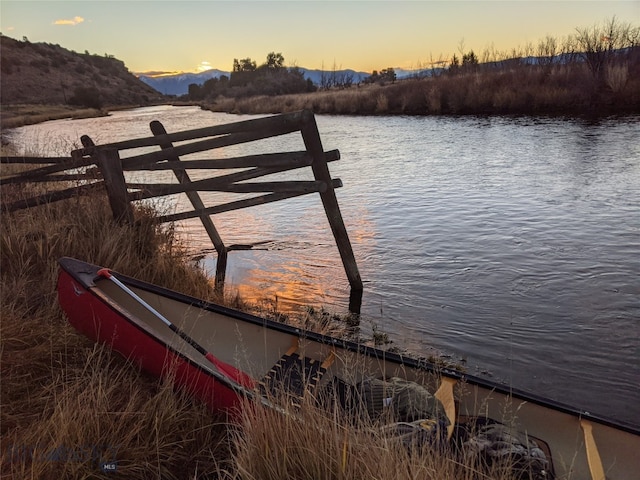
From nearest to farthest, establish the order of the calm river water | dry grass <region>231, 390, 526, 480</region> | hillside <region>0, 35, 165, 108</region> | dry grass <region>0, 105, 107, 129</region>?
dry grass <region>231, 390, 526, 480</region> < the calm river water < dry grass <region>0, 105, 107, 129</region> < hillside <region>0, 35, 165, 108</region>

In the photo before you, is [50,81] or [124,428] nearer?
[124,428]

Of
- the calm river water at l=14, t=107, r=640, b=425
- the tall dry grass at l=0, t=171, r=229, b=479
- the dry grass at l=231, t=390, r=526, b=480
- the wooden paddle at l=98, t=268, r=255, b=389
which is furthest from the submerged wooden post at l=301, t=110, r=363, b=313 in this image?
the dry grass at l=231, t=390, r=526, b=480

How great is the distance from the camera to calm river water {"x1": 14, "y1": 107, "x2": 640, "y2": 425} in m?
4.77

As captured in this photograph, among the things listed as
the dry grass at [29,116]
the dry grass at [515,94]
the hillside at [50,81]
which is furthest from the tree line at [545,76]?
the hillside at [50,81]

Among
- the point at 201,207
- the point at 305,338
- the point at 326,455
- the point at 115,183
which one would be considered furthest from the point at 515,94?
the point at 326,455

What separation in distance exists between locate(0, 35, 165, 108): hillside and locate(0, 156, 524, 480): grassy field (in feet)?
216

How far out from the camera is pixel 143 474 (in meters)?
2.67

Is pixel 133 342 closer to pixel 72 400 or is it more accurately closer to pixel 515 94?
pixel 72 400

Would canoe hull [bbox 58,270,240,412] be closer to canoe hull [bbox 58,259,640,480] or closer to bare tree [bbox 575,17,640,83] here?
canoe hull [bbox 58,259,640,480]

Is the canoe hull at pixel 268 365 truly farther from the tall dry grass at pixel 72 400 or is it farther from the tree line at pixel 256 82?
the tree line at pixel 256 82

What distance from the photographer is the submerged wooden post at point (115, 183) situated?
19.0 ft

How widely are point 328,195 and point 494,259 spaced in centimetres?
306

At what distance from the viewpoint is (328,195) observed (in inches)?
227

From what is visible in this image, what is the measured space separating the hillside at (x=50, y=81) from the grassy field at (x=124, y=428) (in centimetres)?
6578
